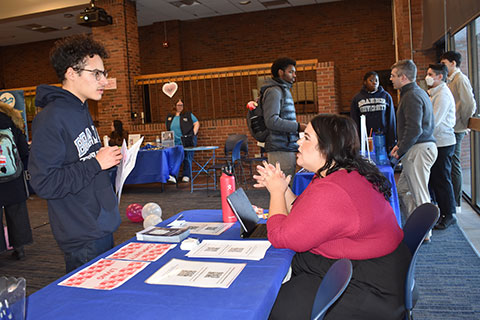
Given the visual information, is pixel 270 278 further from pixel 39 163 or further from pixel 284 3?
pixel 284 3

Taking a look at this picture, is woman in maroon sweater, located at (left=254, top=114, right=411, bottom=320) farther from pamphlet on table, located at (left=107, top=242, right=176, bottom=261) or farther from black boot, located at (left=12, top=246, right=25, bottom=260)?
black boot, located at (left=12, top=246, right=25, bottom=260)

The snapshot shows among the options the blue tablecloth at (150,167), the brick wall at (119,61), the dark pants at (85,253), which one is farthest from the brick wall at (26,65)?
the dark pants at (85,253)

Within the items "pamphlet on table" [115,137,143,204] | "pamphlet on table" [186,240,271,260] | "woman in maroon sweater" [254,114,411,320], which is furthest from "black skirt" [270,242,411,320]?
"pamphlet on table" [115,137,143,204]

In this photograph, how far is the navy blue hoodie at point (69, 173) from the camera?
61.2 inches

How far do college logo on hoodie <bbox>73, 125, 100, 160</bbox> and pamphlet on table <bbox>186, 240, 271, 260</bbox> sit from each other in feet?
1.98

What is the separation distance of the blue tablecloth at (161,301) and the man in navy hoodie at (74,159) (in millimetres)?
346

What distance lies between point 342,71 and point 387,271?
10230 mm

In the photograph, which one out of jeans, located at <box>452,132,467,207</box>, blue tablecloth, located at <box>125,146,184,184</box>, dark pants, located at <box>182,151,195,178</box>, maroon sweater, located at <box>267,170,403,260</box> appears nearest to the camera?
maroon sweater, located at <box>267,170,403,260</box>

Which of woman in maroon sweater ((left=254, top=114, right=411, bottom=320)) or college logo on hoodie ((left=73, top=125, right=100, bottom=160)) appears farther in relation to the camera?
college logo on hoodie ((left=73, top=125, right=100, bottom=160))

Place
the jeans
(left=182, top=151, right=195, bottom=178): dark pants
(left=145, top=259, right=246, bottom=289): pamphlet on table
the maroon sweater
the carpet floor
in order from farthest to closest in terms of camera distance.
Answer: (left=182, top=151, right=195, bottom=178): dark pants, the jeans, the carpet floor, the maroon sweater, (left=145, top=259, right=246, bottom=289): pamphlet on table

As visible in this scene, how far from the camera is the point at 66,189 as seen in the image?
1569 mm

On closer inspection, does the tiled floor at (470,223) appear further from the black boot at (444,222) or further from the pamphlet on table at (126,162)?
the pamphlet on table at (126,162)

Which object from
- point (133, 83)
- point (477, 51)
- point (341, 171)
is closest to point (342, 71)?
point (133, 83)

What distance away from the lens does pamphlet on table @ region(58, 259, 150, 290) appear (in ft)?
4.33
